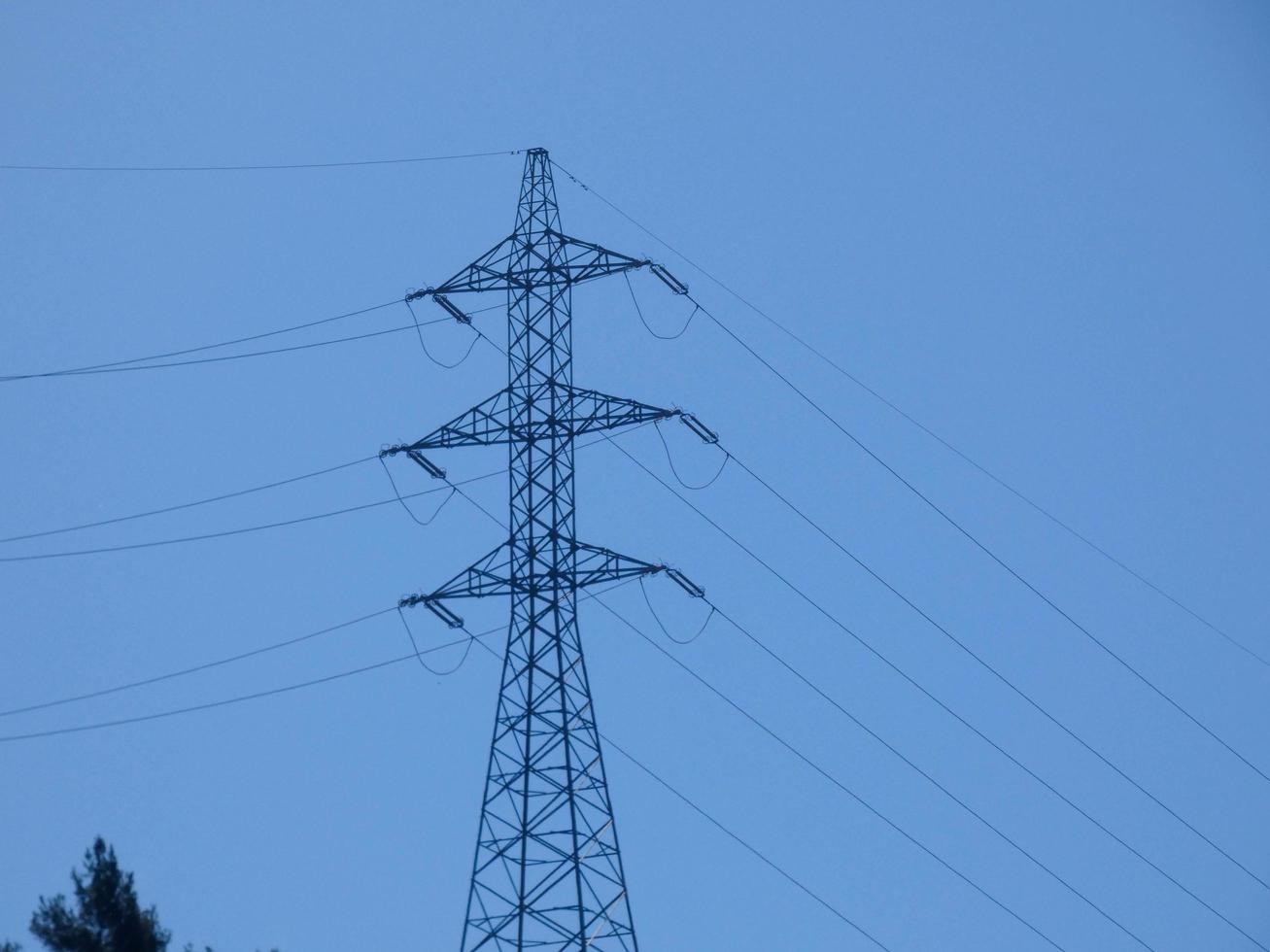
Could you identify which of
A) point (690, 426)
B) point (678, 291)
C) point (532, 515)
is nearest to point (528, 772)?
point (532, 515)

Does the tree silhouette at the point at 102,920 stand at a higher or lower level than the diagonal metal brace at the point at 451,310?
lower

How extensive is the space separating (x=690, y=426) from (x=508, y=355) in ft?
11.2

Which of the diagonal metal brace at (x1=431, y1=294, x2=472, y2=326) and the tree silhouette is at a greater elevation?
the diagonal metal brace at (x1=431, y1=294, x2=472, y2=326)

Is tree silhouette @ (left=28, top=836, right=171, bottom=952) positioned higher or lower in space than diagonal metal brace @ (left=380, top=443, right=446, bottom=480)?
lower

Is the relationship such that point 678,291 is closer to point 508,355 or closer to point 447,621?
point 508,355

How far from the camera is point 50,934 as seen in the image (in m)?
29.0

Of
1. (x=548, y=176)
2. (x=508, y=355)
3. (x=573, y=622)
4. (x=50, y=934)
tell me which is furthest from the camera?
(x=548, y=176)

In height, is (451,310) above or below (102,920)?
above

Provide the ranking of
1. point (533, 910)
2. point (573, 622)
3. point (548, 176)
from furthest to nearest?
point (548, 176) → point (573, 622) → point (533, 910)

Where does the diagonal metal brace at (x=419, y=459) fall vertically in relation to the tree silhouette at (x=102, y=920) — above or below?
above

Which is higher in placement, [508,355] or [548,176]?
[548,176]

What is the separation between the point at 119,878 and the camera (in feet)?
97.3

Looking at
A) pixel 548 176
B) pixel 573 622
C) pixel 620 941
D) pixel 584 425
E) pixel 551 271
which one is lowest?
pixel 620 941

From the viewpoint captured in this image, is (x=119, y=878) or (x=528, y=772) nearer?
(x=119, y=878)
